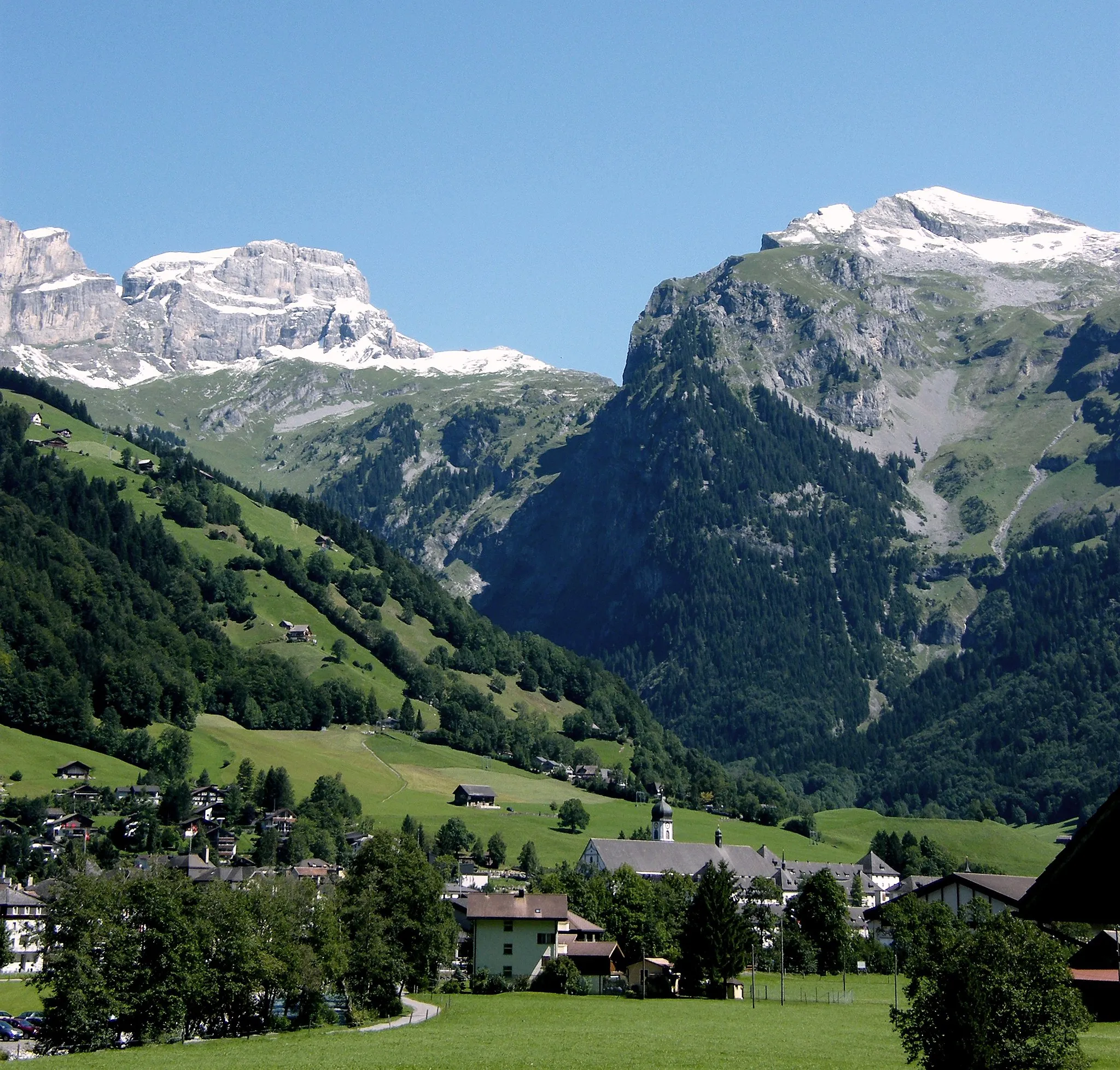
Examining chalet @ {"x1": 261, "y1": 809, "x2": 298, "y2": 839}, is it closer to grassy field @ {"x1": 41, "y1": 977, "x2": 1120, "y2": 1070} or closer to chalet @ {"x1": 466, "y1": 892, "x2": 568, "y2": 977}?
chalet @ {"x1": 466, "y1": 892, "x2": 568, "y2": 977}

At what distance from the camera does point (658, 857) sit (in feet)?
629

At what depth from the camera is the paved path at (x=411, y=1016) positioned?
3324 inches

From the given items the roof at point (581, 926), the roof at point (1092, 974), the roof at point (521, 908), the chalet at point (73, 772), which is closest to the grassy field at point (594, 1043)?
the roof at point (1092, 974)

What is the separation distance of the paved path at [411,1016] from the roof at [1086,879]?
68.5 metres

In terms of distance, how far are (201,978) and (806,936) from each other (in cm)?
7132

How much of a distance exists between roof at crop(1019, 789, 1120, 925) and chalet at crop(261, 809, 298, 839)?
7001 inches

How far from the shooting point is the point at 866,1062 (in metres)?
63.3

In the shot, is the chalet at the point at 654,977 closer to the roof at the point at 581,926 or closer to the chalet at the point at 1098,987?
the roof at the point at 581,926

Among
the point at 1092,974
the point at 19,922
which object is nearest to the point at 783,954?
the point at 1092,974

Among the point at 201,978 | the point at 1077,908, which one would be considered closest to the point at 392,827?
the point at 201,978

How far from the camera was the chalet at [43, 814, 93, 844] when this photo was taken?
169 metres

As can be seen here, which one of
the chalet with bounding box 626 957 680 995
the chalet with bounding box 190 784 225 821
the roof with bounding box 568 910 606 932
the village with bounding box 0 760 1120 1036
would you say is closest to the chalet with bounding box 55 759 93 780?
the village with bounding box 0 760 1120 1036

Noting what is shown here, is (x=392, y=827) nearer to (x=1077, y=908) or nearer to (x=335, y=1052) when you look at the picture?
(x=335, y=1052)

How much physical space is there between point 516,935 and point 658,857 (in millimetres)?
73005
